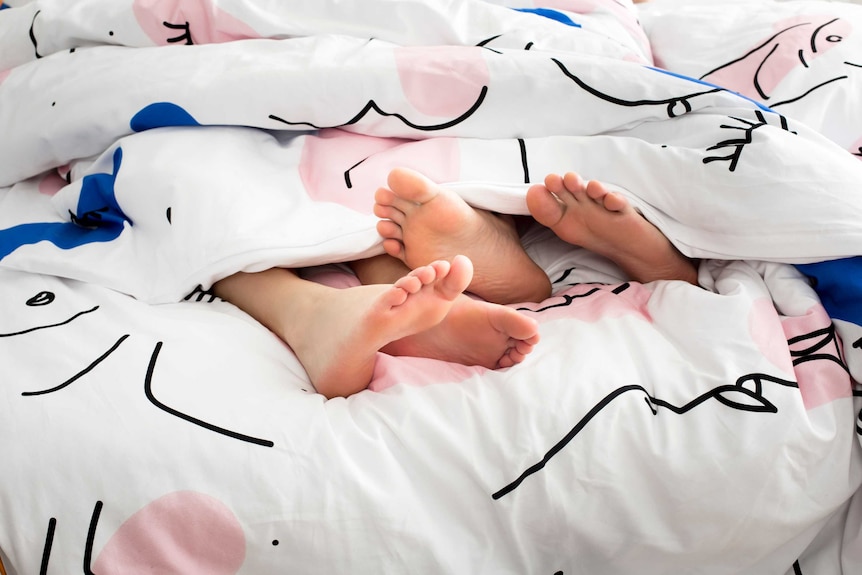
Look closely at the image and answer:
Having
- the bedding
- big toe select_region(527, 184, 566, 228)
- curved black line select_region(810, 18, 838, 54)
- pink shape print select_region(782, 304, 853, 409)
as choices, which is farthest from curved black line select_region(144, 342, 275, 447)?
curved black line select_region(810, 18, 838, 54)

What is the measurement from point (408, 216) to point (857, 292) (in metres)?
0.45

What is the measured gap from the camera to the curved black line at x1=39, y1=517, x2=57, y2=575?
0.54m

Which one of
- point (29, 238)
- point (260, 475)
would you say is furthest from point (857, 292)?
point (29, 238)

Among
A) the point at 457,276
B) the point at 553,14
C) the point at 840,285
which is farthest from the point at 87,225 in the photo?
the point at 840,285

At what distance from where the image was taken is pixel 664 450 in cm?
60

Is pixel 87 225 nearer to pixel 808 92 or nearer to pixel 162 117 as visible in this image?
pixel 162 117

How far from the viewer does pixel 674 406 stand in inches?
24.8

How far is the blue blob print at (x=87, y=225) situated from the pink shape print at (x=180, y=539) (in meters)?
0.39

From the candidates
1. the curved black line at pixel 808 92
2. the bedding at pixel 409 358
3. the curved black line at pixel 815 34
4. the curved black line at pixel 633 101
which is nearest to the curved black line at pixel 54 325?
the bedding at pixel 409 358

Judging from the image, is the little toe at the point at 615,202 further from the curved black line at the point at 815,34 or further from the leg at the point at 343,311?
the curved black line at the point at 815,34

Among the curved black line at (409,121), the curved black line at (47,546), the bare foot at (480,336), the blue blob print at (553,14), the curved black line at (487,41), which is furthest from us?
the blue blob print at (553,14)

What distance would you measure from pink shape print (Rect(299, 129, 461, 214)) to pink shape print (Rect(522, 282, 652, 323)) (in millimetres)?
186

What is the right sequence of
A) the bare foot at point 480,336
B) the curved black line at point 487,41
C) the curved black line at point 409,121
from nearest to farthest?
1. the bare foot at point 480,336
2. the curved black line at point 409,121
3. the curved black line at point 487,41

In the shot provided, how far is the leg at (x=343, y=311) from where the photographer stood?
2.02ft
